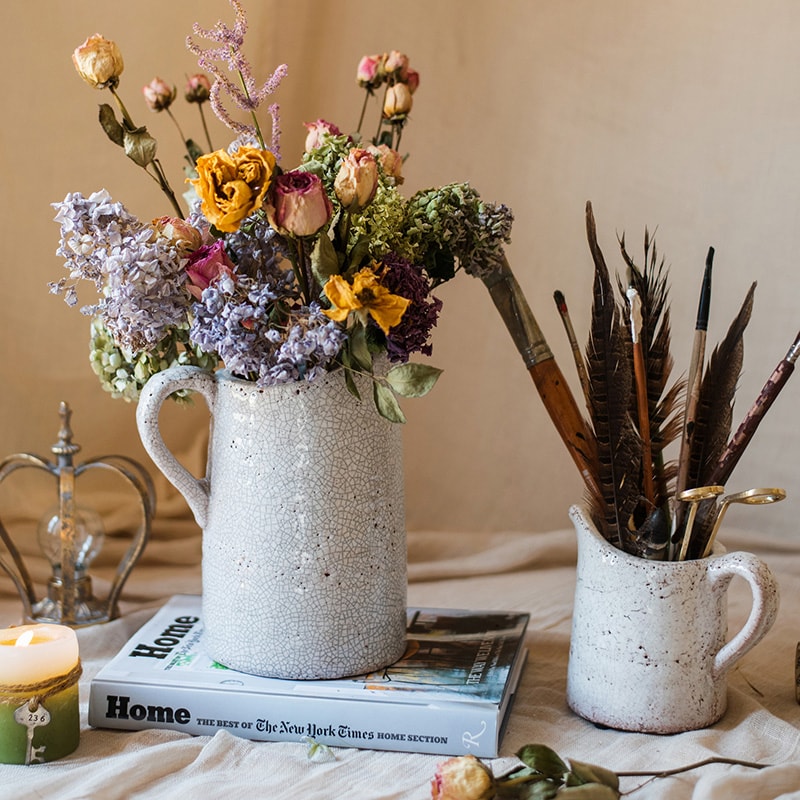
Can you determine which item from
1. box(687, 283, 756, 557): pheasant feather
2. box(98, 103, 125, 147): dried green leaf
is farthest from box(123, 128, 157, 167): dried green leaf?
box(687, 283, 756, 557): pheasant feather

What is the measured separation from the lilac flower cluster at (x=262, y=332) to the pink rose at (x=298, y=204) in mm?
65

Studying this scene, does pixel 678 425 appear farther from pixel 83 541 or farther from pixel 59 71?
pixel 59 71

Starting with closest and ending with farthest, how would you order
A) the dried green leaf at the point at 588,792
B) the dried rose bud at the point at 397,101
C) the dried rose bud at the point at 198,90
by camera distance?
the dried green leaf at the point at 588,792
the dried rose bud at the point at 397,101
the dried rose bud at the point at 198,90

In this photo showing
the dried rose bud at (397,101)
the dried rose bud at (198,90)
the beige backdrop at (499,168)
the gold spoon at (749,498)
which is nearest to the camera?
the gold spoon at (749,498)

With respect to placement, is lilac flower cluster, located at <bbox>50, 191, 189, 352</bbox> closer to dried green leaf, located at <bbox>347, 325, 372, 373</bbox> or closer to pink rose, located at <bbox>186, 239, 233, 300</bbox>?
pink rose, located at <bbox>186, 239, 233, 300</bbox>

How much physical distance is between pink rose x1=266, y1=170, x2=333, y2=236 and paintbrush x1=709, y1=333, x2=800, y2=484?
352 millimetres

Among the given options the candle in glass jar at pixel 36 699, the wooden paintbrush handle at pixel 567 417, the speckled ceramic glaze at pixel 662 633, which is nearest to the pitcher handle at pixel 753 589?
the speckled ceramic glaze at pixel 662 633

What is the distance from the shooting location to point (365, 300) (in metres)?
0.77

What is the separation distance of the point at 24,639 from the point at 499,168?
0.89 meters

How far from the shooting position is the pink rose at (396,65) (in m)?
1.00

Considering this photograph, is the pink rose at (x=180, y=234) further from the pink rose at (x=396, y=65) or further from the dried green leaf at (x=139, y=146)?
the pink rose at (x=396, y=65)

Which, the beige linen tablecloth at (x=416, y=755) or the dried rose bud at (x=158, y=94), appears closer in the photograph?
the beige linen tablecloth at (x=416, y=755)

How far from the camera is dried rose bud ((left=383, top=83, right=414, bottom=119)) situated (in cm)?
97

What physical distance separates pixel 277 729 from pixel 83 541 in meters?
0.37
